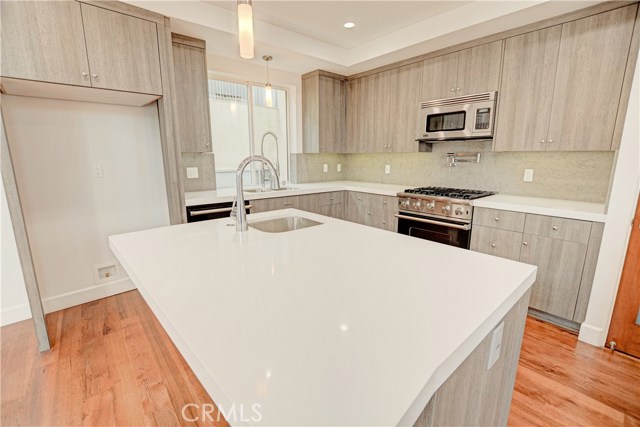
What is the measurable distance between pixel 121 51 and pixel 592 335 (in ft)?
12.8

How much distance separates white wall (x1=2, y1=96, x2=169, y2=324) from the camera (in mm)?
2338

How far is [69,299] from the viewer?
8.53 ft

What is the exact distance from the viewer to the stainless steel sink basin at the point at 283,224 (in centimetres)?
180

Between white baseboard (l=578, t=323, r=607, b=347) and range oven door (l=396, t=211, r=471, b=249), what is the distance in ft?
3.14

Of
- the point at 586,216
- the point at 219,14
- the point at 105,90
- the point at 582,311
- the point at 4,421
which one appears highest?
the point at 219,14

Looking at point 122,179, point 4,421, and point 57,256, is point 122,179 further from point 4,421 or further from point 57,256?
point 4,421

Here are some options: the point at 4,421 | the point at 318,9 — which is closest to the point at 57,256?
the point at 4,421

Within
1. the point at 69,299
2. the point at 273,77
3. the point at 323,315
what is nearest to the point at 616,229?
the point at 323,315

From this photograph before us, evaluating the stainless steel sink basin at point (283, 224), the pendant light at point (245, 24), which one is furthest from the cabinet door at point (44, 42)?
the stainless steel sink basin at point (283, 224)

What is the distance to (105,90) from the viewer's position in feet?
7.06

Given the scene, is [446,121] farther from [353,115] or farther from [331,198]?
[331,198]

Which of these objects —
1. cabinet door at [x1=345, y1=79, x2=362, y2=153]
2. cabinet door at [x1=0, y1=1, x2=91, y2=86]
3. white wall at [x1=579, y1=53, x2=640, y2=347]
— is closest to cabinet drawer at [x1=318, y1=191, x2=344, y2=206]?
cabinet door at [x1=345, y1=79, x2=362, y2=153]

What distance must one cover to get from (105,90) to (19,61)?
442mm

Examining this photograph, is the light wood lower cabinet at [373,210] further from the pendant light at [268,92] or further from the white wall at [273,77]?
the pendant light at [268,92]
